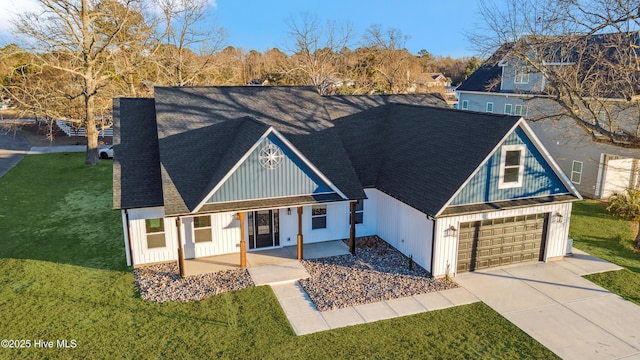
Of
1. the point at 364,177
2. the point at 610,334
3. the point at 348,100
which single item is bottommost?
the point at 610,334

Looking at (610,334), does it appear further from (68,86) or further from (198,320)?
(68,86)

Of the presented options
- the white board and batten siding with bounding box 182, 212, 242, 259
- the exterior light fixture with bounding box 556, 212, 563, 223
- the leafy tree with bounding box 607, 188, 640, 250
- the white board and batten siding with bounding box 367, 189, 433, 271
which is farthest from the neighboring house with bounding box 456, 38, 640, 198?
the white board and batten siding with bounding box 182, 212, 242, 259

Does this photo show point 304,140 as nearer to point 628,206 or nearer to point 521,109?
point 628,206

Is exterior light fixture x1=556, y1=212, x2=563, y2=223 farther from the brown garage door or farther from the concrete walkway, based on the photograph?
the concrete walkway

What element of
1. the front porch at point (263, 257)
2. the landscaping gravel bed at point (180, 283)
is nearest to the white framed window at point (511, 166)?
the front porch at point (263, 257)

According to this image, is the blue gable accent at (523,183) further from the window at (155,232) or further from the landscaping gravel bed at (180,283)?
the window at (155,232)

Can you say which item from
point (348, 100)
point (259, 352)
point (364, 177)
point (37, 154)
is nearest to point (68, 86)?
point (37, 154)
